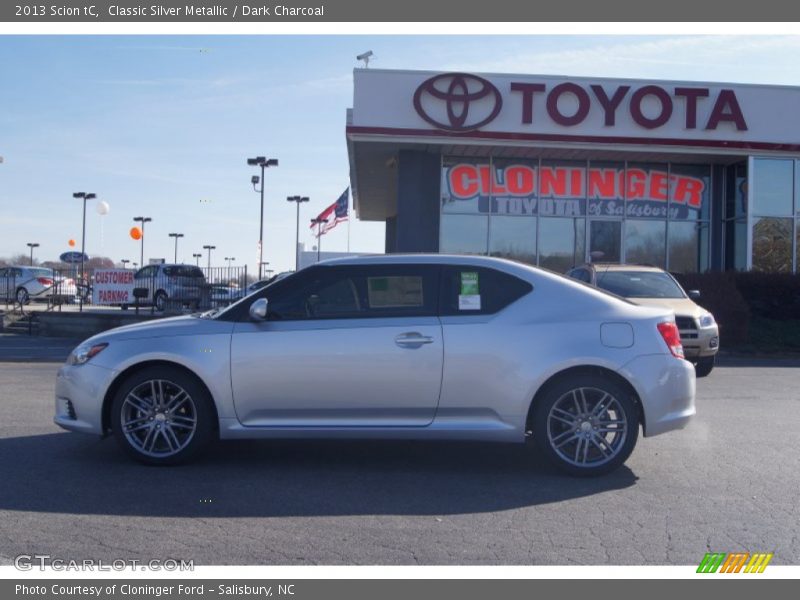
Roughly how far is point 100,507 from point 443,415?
250 cm

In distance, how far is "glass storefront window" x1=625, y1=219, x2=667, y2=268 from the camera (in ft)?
76.5

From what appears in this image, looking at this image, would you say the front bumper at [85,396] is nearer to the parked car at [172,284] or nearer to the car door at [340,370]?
the car door at [340,370]

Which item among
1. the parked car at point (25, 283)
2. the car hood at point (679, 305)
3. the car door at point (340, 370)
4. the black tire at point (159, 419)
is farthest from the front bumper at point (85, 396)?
the parked car at point (25, 283)

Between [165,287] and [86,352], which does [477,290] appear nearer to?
[86,352]

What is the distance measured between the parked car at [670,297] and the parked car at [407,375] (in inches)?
257

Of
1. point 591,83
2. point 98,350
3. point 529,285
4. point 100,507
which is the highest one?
point 591,83

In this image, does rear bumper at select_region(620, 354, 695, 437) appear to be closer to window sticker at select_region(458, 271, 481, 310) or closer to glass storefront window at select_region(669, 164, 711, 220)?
window sticker at select_region(458, 271, 481, 310)

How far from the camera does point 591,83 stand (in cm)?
2192

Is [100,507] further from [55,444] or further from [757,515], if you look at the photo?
[757,515]

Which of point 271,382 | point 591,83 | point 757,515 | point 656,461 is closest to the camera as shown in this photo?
point 757,515

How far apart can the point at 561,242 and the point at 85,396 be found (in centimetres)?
1774

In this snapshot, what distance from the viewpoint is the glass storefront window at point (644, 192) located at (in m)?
23.3

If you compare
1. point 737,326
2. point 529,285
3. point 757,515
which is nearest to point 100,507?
point 529,285

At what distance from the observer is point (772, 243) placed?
2295cm
